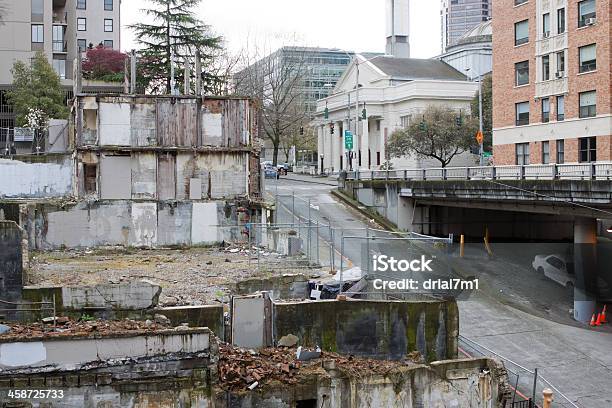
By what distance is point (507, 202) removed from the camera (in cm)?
3281

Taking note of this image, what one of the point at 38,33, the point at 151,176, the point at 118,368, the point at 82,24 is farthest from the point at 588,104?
the point at 82,24

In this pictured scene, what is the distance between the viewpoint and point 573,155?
39906 mm

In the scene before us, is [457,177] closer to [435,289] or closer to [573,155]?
[573,155]

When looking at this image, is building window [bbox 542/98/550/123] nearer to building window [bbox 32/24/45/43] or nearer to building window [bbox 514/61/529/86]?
building window [bbox 514/61/529/86]

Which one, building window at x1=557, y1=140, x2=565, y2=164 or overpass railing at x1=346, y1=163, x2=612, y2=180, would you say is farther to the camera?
building window at x1=557, y1=140, x2=565, y2=164

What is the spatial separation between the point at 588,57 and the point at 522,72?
6.04m

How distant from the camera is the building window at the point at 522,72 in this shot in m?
44.0

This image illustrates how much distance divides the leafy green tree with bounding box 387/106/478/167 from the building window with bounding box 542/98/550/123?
1183 cm

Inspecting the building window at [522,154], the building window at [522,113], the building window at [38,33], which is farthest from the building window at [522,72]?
the building window at [38,33]

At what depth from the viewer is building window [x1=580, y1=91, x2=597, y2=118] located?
38406 millimetres

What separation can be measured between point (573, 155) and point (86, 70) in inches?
1589

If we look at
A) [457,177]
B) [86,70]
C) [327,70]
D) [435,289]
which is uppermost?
[327,70]

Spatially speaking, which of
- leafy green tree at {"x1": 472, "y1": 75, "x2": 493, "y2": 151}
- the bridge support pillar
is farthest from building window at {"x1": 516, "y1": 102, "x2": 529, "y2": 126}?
the bridge support pillar

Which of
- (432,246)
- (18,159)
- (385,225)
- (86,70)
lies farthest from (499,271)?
(86,70)
